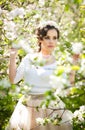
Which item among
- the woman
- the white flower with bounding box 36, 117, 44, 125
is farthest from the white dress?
the white flower with bounding box 36, 117, 44, 125

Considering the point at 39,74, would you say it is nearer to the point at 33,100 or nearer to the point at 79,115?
the point at 33,100

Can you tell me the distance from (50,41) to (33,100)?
2.11 feet

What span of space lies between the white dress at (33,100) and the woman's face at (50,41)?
175mm

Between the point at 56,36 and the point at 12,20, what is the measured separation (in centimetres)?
135

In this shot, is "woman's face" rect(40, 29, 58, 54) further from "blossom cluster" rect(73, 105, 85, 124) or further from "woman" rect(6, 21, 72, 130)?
"blossom cluster" rect(73, 105, 85, 124)

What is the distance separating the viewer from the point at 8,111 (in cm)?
612

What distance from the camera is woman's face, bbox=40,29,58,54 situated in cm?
397

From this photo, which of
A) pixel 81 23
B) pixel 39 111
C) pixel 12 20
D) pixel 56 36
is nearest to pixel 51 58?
pixel 56 36

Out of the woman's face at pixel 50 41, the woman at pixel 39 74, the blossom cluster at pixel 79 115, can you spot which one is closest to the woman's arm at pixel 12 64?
the woman at pixel 39 74

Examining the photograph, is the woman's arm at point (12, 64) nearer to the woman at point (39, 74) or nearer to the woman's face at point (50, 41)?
the woman at point (39, 74)

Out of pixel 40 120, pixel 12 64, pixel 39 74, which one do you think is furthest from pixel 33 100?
pixel 12 64

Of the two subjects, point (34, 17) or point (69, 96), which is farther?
point (34, 17)

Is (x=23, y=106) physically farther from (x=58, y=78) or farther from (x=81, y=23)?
(x=58, y=78)

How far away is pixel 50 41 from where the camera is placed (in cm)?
398
